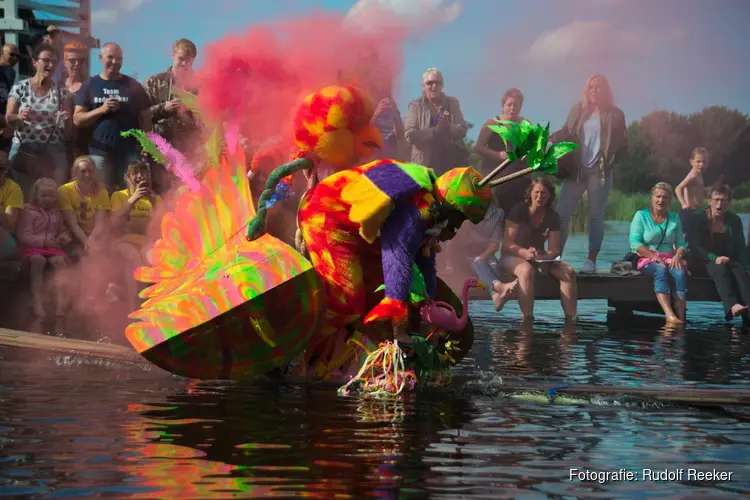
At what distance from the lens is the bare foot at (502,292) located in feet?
38.1

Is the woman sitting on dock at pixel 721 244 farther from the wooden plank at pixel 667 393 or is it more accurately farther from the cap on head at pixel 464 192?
the cap on head at pixel 464 192

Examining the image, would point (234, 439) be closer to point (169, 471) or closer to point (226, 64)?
point (169, 471)

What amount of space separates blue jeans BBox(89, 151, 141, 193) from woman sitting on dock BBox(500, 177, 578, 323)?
11.3ft

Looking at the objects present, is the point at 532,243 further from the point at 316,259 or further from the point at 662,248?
the point at 316,259

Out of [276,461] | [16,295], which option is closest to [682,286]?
[16,295]

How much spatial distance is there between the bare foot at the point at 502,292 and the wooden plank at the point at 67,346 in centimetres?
487

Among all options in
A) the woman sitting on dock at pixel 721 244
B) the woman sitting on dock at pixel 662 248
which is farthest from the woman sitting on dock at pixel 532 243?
the woman sitting on dock at pixel 721 244

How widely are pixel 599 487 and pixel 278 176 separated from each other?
2.57 metres

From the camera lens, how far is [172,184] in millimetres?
10945

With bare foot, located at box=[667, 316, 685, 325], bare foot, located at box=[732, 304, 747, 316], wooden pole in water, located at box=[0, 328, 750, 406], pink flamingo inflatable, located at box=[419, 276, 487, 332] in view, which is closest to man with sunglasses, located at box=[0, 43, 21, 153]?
wooden pole in water, located at box=[0, 328, 750, 406]

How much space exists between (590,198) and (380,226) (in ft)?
20.3

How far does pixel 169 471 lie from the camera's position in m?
4.96

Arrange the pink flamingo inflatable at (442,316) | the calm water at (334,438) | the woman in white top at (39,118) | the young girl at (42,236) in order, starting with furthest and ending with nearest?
the woman in white top at (39,118) → the young girl at (42,236) → the pink flamingo inflatable at (442,316) → the calm water at (334,438)

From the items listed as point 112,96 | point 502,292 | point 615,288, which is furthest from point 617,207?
point 112,96
